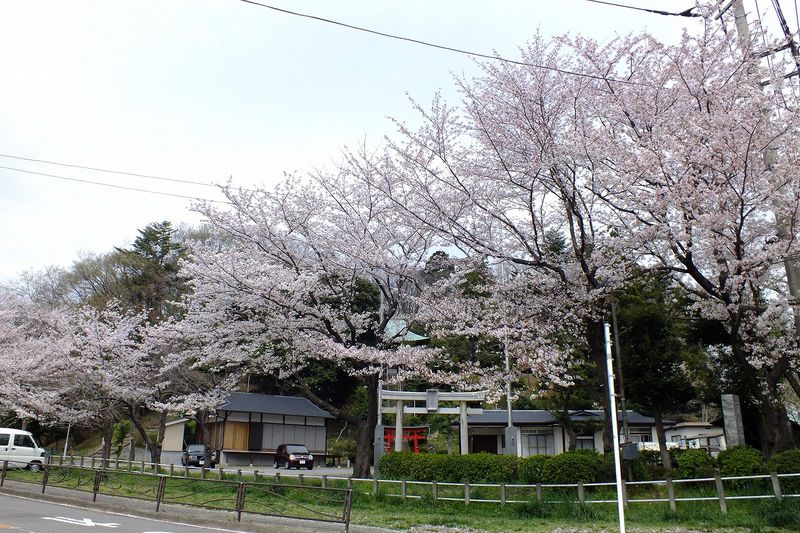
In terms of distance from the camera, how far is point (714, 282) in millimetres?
12070

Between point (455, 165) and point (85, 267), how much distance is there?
3829 centimetres

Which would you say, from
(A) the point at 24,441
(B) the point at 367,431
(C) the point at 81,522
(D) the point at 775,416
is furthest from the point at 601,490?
(A) the point at 24,441

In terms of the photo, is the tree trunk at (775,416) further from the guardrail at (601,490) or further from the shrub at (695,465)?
the shrub at (695,465)

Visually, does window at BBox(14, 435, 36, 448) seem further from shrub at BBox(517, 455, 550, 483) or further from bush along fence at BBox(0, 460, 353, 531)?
shrub at BBox(517, 455, 550, 483)

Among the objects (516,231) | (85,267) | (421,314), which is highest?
(85,267)

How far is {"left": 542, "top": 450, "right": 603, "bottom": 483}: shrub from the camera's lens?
40.9ft

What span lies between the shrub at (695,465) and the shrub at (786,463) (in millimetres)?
2540

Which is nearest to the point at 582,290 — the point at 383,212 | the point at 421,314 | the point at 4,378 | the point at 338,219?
the point at 421,314

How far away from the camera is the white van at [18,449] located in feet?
72.1

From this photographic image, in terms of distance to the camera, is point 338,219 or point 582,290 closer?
point 582,290

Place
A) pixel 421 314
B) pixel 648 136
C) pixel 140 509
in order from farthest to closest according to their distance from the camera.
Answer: pixel 421 314 → pixel 140 509 → pixel 648 136

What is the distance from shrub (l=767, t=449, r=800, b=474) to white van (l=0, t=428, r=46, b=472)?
77.7 ft

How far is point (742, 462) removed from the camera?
11484mm

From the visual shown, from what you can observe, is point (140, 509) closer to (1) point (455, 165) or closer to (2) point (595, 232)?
(1) point (455, 165)
